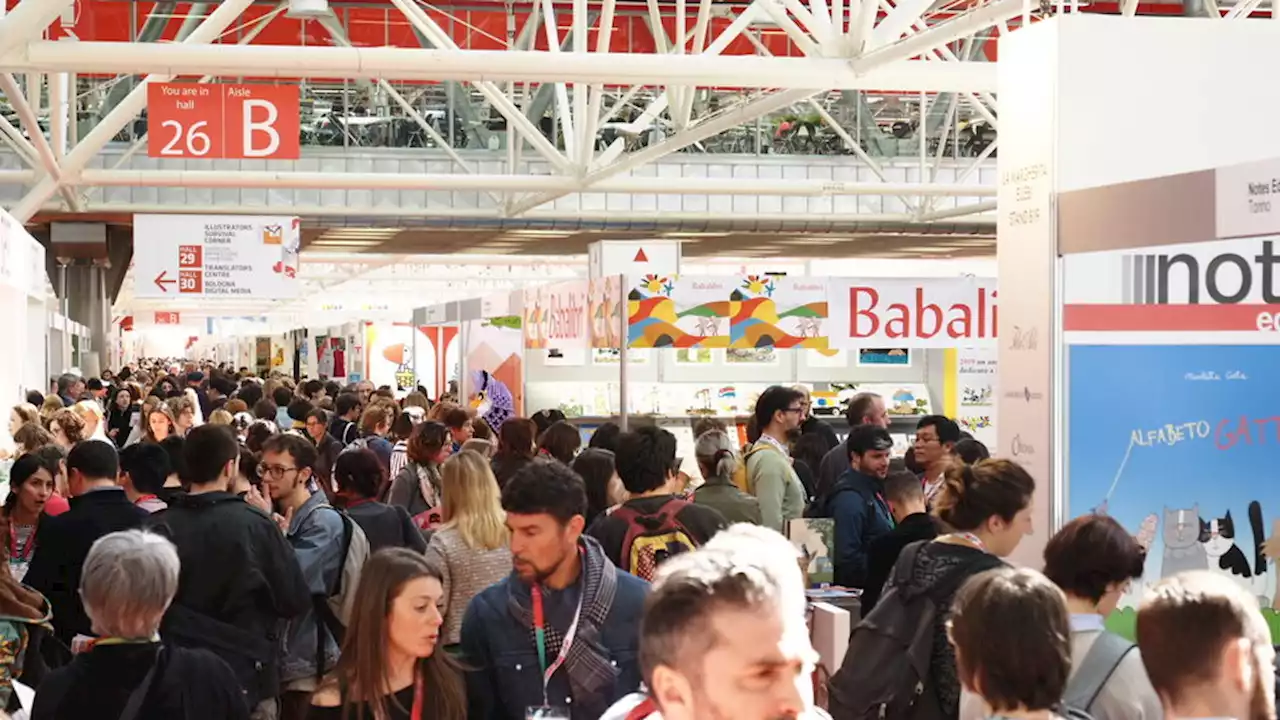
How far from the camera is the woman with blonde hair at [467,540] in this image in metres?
5.55

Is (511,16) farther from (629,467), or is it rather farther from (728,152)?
(629,467)

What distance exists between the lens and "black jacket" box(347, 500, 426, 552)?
603 cm

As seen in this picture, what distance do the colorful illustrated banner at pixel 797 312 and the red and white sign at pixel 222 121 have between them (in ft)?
10.3

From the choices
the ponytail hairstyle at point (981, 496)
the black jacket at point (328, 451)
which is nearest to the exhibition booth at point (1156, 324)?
the ponytail hairstyle at point (981, 496)

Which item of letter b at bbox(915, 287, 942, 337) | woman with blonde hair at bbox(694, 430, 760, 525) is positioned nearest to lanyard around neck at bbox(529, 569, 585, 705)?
woman with blonde hair at bbox(694, 430, 760, 525)

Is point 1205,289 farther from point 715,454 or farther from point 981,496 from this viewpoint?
point 981,496

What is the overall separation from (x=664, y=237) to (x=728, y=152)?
206cm

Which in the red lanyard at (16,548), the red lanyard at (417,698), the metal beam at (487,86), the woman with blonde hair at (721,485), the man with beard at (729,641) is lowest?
the red lanyard at (16,548)

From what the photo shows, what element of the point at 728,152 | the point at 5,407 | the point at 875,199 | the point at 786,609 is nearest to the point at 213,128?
the point at 5,407

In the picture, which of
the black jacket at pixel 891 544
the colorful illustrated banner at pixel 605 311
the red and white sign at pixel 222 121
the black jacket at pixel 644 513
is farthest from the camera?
the red and white sign at pixel 222 121

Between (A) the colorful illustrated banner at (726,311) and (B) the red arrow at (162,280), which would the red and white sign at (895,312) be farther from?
(B) the red arrow at (162,280)

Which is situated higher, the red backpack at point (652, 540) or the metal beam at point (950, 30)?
the metal beam at point (950, 30)

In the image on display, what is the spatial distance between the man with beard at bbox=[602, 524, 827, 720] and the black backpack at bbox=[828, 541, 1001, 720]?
205 cm

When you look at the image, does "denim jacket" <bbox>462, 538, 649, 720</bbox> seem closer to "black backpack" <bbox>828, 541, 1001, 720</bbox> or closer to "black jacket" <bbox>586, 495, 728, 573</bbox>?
"black backpack" <bbox>828, 541, 1001, 720</bbox>
